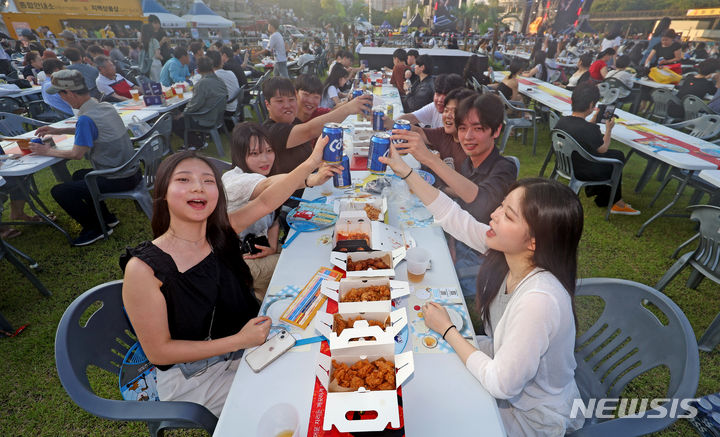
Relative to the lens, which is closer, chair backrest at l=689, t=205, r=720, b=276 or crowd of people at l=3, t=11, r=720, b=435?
crowd of people at l=3, t=11, r=720, b=435

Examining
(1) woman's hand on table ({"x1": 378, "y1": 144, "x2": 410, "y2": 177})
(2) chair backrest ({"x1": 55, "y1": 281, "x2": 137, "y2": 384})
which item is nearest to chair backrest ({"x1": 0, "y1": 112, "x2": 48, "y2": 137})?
(2) chair backrest ({"x1": 55, "y1": 281, "x2": 137, "y2": 384})

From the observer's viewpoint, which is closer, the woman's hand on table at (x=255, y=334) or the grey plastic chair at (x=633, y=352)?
the grey plastic chair at (x=633, y=352)

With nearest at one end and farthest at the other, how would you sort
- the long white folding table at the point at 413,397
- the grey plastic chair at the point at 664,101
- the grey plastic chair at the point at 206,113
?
the long white folding table at the point at 413,397 → the grey plastic chair at the point at 206,113 → the grey plastic chair at the point at 664,101

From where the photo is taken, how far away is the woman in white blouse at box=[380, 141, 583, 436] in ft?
3.87

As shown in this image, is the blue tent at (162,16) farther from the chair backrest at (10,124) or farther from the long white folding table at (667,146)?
the long white folding table at (667,146)

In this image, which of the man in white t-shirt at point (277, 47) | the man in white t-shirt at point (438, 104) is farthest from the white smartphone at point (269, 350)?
the man in white t-shirt at point (277, 47)

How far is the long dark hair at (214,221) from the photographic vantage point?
1.54m

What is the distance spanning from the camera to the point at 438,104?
4.35m

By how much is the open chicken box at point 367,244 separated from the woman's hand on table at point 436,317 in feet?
0.79

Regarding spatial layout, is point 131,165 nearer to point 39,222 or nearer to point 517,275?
point 39,222

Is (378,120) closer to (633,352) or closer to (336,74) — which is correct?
(633,352)

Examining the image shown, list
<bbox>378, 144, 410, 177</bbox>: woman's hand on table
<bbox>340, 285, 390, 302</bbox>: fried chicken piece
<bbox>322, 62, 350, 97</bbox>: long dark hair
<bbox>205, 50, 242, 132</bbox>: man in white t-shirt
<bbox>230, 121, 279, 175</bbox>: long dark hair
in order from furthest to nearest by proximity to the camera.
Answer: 1. <bbox>322, 62, 350, 97</bbox>: long dark hair
2. <bbox>205, 50, 242, 132</bbox>: man in white t-shirt
3. <bbox>230, 121, 279, 175</bbox>: long dark hair
4. <bbox>378, 144, 410, 177</bbox>: woman's hand on table
5. <bbox>340, 285, 390, 302</bbox>: fried chicken piece

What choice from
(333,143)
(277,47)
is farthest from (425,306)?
(277,47)

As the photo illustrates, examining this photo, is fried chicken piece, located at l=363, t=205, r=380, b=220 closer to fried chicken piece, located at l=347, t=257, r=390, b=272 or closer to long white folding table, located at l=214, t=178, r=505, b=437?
fried chicken piece, located at l=347, t=257, r=390, b=272
